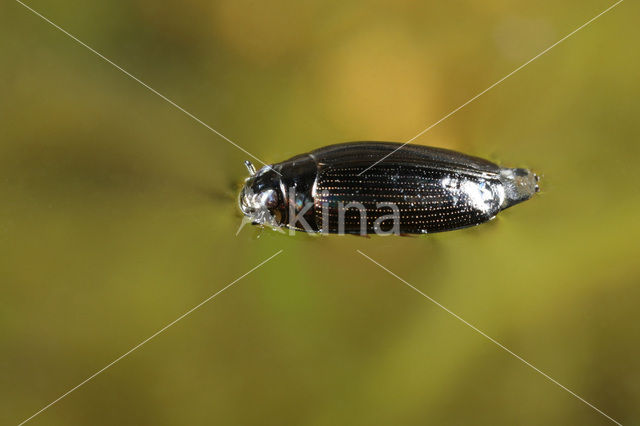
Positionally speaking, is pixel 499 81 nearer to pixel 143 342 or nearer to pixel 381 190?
pixel 381 190

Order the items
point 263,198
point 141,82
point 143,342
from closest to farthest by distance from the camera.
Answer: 1. point 143,342
2. point 263,198
3. point 141,82

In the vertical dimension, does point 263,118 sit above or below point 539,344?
above

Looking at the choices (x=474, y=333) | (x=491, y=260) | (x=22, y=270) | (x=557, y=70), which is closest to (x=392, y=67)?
(x=557, y=70)

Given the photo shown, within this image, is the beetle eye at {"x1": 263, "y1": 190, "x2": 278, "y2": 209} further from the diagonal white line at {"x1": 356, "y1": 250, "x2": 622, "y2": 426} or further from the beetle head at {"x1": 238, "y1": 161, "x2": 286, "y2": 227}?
the diagonal white line at {"x1": 356, "y1": 250, "x2": 622, "y2": 426}

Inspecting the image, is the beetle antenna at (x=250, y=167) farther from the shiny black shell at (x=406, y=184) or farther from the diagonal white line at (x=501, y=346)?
the diagonal white line at (x=501, y=346)

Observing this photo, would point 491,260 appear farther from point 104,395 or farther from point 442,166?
point 104,395

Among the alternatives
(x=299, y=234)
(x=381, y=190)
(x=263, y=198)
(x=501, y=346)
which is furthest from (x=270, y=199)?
(x=501, y=346)

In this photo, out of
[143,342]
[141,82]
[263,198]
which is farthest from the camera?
[141,82]
